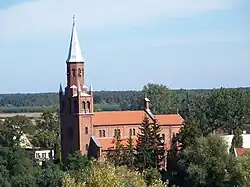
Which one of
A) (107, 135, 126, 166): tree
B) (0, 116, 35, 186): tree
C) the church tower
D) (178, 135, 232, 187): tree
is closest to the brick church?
the church tower

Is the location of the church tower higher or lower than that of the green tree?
higher

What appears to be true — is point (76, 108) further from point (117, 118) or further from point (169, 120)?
point (169, 120)

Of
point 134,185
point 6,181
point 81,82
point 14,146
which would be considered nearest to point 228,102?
point 81,82

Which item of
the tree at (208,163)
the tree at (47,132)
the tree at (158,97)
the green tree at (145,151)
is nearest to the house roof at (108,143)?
the green tree at (145,151)

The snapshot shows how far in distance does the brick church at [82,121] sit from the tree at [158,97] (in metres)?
34.4

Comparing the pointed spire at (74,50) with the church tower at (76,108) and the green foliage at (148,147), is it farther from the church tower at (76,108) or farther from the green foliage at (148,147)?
the green foliage at (148,147)

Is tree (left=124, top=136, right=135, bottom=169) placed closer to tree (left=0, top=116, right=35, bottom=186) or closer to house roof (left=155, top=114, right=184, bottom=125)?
tree (left=0, top=116, right=35, bottom=186)

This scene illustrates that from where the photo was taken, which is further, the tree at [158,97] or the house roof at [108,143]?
the tree at [158,97]

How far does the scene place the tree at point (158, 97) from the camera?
11481 cm

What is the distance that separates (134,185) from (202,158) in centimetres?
1842

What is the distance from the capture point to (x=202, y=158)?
203 feet

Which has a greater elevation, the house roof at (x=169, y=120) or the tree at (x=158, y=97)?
the tree at (x=158, y=97)

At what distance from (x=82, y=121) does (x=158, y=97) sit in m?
40.1

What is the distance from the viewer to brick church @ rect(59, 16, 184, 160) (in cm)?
7638
